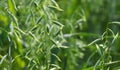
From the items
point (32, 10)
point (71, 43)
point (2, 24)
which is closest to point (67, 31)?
point (71, 43)

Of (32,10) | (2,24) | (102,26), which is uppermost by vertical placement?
(32,10)

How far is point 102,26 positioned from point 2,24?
116cm

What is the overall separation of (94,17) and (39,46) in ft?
7.85

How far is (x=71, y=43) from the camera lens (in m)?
2.87

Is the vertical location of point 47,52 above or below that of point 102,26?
above

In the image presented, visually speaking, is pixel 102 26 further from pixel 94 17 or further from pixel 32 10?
pixel 32 10

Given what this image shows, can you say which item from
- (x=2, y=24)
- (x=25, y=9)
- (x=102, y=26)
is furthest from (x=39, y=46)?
(x=102, y=26)

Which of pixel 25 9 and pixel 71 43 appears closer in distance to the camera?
pixel 25 9

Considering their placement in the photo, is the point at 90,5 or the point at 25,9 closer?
the point at 25,9

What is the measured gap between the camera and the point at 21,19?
7.19 ft

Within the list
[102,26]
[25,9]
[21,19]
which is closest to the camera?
[25,9]

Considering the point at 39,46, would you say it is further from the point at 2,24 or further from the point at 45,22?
the point at 2,24

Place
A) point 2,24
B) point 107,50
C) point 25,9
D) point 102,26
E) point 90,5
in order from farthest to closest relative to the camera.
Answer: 1. point 102,26
2. point 90,5
3. point 2,24
4. point 25,9
5. point 107,50

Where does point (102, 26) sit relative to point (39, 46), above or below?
below
